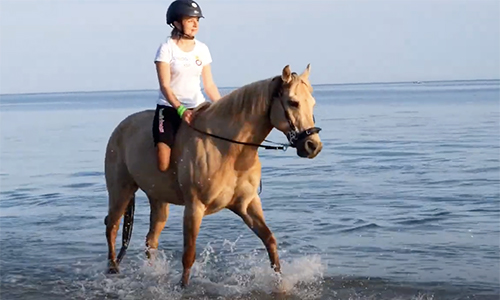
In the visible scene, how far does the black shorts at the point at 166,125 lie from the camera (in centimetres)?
761

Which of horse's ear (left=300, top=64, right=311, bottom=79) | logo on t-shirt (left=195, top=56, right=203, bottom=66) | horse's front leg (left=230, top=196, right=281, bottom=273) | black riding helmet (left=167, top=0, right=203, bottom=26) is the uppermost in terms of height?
black riding helmet (left=167, top=0, right=203, bottom=26)

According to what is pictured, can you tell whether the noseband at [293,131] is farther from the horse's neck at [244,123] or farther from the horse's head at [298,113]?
the horse's neck at [244,123]

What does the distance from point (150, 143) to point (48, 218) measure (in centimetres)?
505

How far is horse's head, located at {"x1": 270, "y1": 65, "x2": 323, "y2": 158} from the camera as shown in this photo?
21.4ft

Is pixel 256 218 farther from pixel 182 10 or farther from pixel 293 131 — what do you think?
pixel 182 10

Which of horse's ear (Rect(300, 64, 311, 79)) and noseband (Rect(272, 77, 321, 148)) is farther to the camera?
horse's ear (Rect(300, 64, 311, 79))

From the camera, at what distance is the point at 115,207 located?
345 inches

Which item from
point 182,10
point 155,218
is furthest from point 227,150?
point 155,218

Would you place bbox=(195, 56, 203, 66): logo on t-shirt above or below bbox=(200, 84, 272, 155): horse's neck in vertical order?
above

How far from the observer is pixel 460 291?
7.80m

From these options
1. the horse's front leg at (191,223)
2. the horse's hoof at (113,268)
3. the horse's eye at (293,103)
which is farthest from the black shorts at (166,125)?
the horse's hoof at (113,268)

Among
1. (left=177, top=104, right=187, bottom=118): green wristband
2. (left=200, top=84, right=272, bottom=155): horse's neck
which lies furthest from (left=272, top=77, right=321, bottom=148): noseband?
(left=177, top=104, right=187, bottom=118): green wristband

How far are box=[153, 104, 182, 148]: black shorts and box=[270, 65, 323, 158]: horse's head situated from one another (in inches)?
48.0

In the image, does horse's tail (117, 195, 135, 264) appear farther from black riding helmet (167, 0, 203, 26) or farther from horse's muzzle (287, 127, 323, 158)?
horse's muzzle (287, 127, 323, 158)
